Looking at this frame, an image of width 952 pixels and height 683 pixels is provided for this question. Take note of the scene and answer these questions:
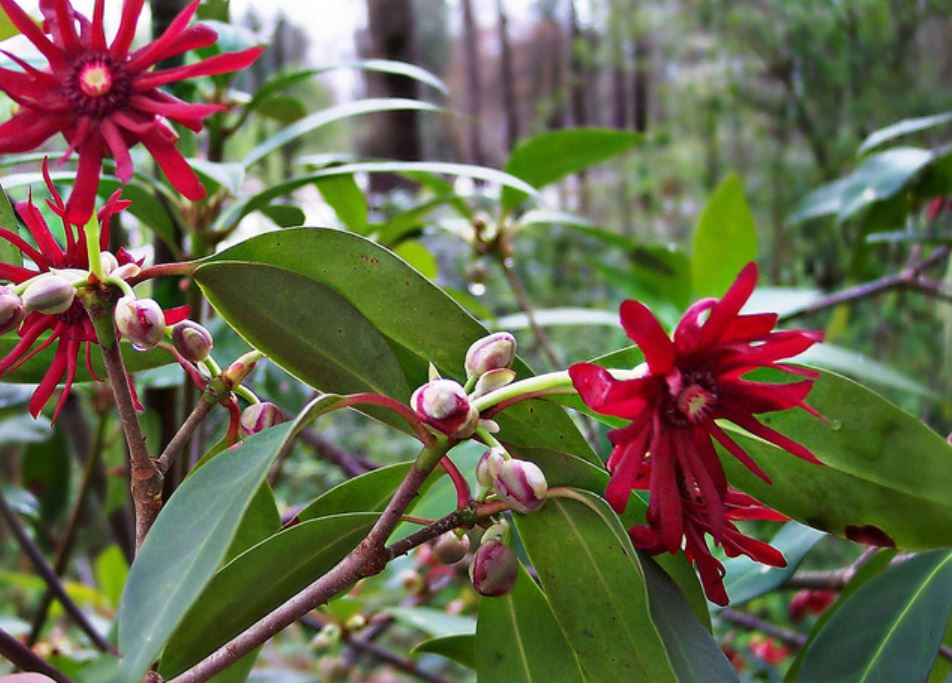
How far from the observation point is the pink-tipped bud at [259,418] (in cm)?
39

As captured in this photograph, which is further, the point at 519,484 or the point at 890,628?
the point at 890,628

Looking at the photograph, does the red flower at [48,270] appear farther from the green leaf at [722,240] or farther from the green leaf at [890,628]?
the green leaf at [722,240]

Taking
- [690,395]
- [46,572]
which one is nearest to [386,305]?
[690,395]

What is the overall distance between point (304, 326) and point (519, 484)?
117mm

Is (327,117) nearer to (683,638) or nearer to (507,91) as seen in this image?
(683,638)

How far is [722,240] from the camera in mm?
975

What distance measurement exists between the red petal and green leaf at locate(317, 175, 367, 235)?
1.69ft

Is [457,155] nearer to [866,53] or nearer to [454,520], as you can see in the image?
[866,53]

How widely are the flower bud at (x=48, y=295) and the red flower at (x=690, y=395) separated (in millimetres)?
194

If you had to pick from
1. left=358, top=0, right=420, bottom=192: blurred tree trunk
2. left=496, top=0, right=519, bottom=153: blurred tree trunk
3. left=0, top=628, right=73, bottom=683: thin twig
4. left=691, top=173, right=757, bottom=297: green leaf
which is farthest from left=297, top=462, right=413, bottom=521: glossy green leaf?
left=496, top=0, right=519, bottom=153: blurred tree trunk

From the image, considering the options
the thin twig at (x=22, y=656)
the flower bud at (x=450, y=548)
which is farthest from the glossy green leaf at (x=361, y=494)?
the thin twig at (x=22, y=656)

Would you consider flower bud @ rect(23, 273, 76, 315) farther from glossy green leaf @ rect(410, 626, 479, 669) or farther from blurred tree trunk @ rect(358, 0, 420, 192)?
blurred tree trunk @ rect(358, 0, 420, 192)

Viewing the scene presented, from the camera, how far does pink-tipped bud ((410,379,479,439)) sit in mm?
329

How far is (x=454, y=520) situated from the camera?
366mm
